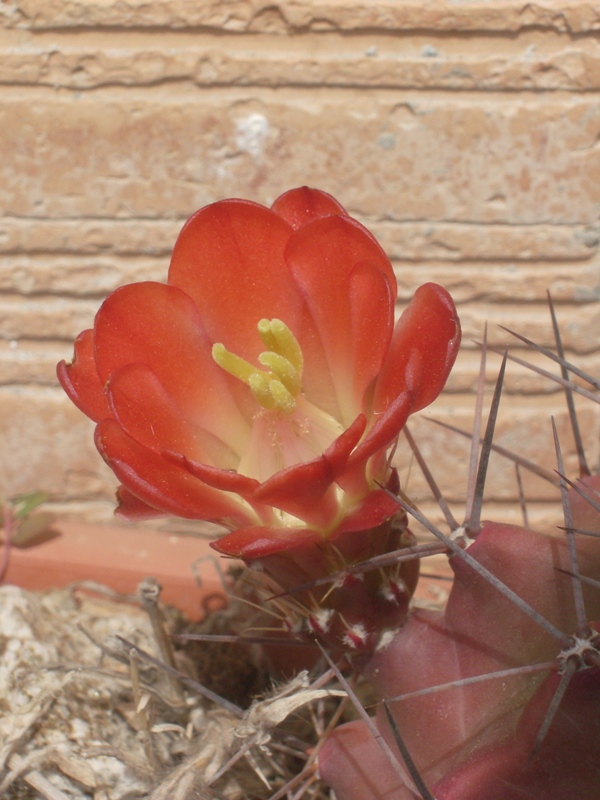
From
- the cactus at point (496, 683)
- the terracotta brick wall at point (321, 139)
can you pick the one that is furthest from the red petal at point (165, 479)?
the terracotta brick wall at point (321, 139)

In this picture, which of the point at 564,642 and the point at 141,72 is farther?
the point at 141,72

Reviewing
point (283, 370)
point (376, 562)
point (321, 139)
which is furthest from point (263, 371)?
point (321, 139)

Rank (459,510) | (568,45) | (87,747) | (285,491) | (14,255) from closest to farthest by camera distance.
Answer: (285,491) → (87,747) → (568,45) → (14,255) → (459,510)

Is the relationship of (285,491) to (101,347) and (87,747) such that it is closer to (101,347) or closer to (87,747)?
(101,347)

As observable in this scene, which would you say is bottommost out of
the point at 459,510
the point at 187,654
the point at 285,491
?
the point at 459,510

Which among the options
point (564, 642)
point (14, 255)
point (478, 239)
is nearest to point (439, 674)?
point (564, 642)

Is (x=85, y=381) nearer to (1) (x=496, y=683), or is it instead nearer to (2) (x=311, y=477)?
(2) (x=311, y=477)
